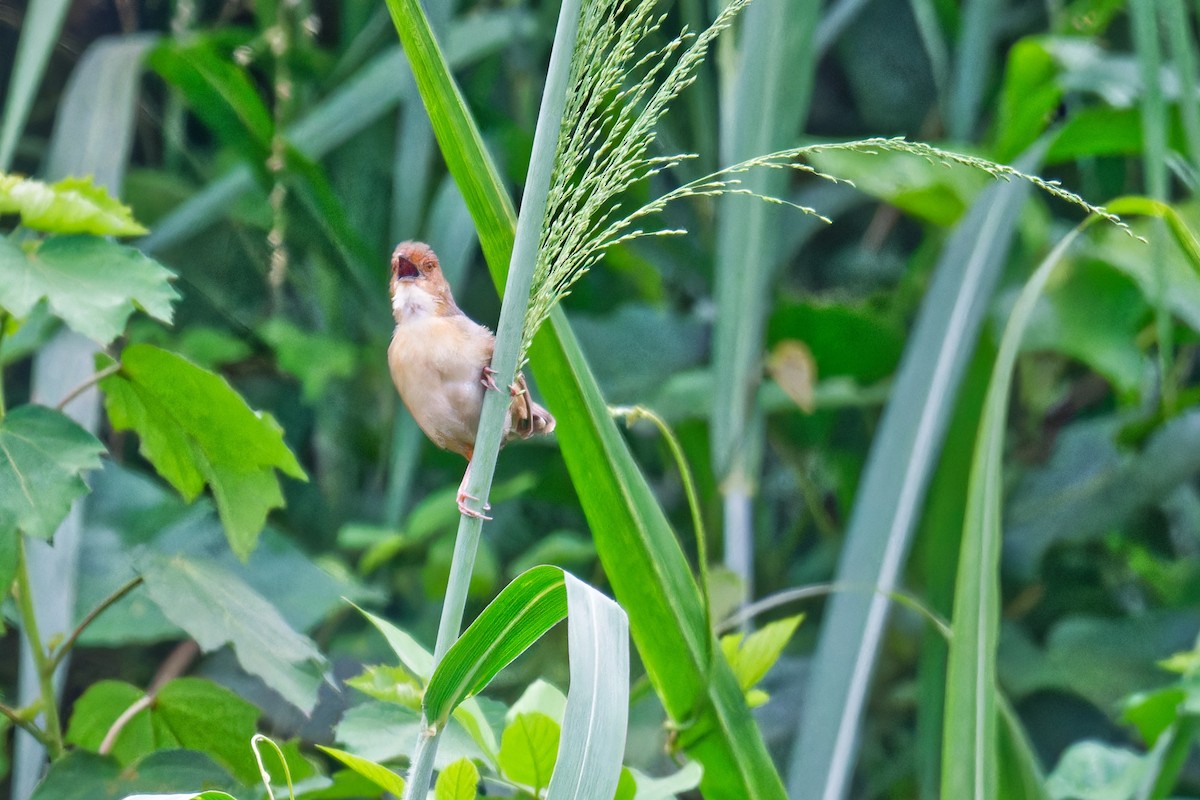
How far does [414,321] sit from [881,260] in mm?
1188

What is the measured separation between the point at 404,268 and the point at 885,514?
17.1 inches

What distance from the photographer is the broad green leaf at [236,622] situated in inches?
27.0

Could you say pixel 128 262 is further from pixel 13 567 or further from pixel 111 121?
pixel 111 121

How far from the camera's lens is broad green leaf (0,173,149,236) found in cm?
69

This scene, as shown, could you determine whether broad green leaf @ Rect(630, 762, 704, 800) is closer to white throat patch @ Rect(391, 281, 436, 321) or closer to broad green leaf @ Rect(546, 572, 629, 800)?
broad green leaf @ Rect(546, 572, 629, 800)

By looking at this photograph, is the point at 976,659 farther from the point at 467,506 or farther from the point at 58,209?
the point at 58,209

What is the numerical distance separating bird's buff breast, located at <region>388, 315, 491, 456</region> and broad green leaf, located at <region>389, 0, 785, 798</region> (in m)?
0.11

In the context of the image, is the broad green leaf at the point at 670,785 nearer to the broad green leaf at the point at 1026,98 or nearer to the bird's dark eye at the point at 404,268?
the bird's dark eye at the point at 404,268

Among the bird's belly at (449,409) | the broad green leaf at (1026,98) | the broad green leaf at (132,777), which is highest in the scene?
the broad green leaf at (1026,98)

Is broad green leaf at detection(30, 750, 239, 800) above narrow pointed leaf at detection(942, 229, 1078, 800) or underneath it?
underneath

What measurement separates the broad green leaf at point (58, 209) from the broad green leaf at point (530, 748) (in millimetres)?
374

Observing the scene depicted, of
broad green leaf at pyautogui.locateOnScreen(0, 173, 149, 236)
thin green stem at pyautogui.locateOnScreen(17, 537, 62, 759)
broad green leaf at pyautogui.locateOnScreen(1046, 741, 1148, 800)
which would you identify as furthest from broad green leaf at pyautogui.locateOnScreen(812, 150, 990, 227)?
thin green stem at pyautogui.locateOnScreen(17, 537, 62, 759)

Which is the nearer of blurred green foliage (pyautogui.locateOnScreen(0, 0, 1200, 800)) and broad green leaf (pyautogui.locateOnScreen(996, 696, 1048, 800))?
broad green leaf (pyautogui.locateOnScreen(996, 696, 1048, 800))

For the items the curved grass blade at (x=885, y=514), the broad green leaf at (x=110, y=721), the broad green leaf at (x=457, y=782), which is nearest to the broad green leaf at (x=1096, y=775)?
the curved grass blade at (x=885, y=514)
